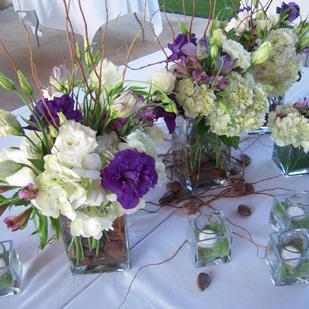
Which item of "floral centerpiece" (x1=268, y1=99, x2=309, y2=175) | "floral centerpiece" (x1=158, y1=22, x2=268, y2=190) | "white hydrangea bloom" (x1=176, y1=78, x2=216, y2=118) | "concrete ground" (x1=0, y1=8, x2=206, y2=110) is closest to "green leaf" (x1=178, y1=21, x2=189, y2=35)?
"floral centerpiece" (x1=158, y1=22, x2=268, y2=190)

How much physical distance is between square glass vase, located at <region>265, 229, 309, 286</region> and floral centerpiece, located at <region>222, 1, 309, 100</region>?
0.32 meters

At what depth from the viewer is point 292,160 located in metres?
0.83

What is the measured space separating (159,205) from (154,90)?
0.84 ft

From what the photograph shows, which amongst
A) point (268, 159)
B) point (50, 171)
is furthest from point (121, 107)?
point (268, 159)

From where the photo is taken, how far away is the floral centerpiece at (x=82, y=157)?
45cm

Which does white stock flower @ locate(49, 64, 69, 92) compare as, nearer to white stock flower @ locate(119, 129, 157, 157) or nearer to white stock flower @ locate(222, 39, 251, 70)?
white stock flower @ locate(119, 129, 157, 157)

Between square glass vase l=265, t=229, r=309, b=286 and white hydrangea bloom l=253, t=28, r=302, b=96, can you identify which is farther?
white hydrangea bloom l=253, t=28, r=302, b=96

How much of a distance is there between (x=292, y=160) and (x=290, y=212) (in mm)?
180

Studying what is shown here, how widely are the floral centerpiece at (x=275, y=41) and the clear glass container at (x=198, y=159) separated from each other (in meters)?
0.18

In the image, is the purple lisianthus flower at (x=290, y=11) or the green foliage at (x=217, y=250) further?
the purple lisianthus flower at (x=290, y=11)

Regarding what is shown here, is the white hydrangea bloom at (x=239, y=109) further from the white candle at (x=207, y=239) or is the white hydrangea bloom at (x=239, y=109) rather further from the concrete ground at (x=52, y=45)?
the concrete ground at (x=52, y=45)

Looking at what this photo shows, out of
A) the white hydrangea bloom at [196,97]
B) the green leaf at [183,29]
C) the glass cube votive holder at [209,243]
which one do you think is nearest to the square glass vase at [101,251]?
the glass cube votive holder at [209,243]

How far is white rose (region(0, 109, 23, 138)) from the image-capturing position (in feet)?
1.64

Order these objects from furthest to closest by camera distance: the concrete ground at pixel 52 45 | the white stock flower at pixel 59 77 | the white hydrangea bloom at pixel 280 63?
the concrete ground at pixel 52 45
the white hydrangea bloom at pixel 280 63
the white stock flower at pixel 59 77
